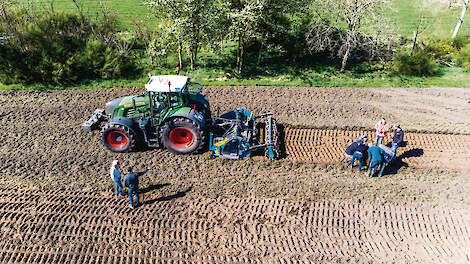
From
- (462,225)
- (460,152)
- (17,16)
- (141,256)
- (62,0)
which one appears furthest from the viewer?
(62,0)

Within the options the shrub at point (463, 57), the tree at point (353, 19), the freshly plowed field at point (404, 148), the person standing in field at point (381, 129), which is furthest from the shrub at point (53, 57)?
the shrub at point (463, 57)

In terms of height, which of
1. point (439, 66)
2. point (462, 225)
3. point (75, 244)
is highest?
point (439, 66)

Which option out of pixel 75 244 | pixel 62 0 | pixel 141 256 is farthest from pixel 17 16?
pixel 141 256

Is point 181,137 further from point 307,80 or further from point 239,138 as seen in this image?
point 307,80

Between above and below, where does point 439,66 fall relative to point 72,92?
above

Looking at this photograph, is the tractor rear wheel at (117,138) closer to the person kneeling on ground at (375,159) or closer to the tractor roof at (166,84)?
the tractor roof at (166,84)

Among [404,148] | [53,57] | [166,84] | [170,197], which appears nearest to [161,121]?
[166,84]

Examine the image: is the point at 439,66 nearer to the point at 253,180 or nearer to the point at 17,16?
the point at 253,180

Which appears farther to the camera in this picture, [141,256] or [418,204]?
[418,204]

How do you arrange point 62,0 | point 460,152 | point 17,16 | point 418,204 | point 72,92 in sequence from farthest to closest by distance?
point 62,0, point 17,16, point 72,92, point 460,152, point 418,204
